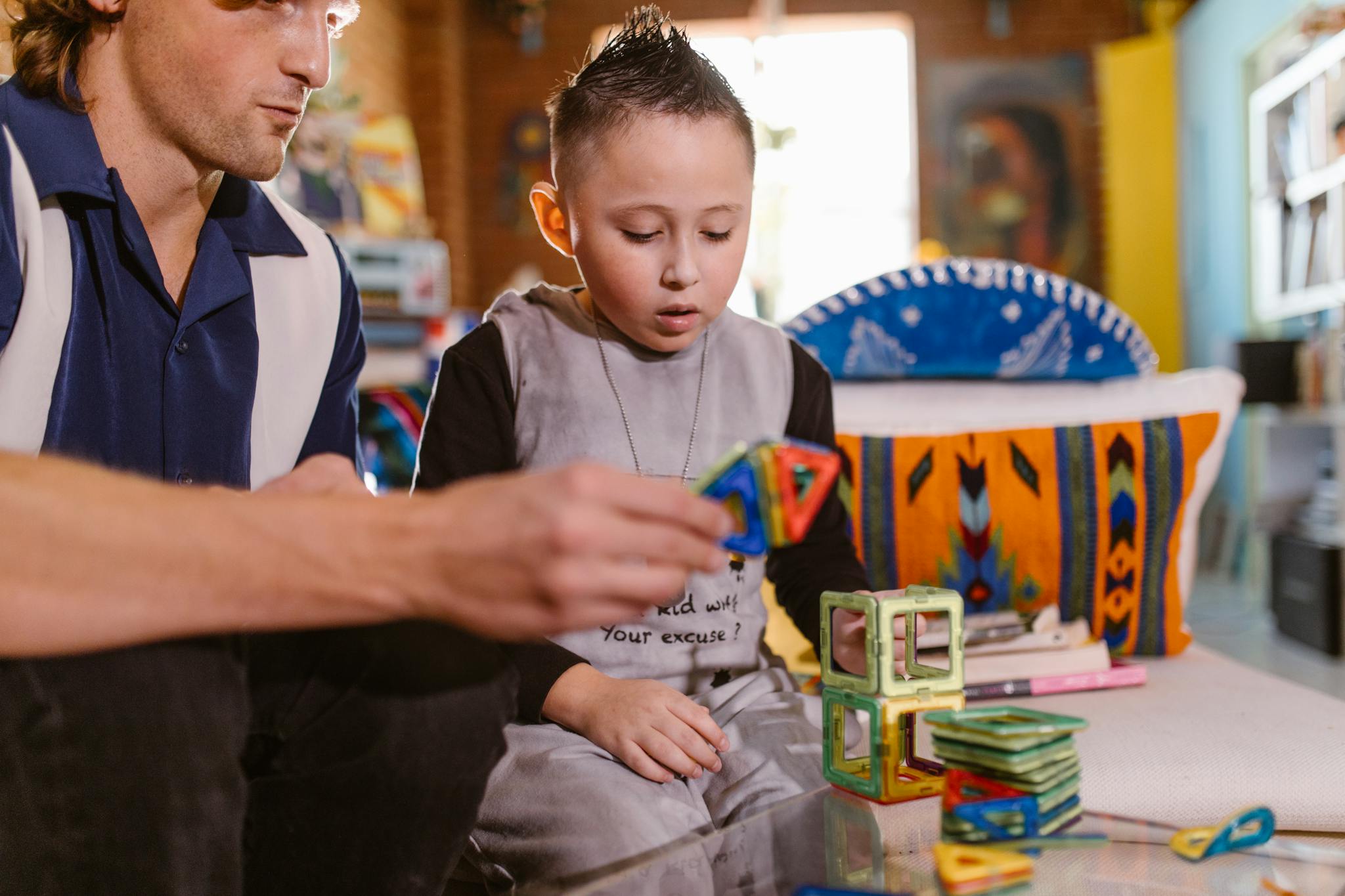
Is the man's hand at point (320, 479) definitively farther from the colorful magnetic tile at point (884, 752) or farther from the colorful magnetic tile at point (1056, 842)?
the colorful magnetic tile at point (1056, 842)

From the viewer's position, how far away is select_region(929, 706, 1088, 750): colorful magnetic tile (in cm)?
72

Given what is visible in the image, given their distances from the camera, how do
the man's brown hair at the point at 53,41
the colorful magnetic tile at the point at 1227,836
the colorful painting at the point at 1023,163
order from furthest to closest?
the colorful painting at the point at 1023,163 < the man's brown hair at the point at 53,41 < the colorful magnetic tile at the point at 1227,836

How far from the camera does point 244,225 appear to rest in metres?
1.14

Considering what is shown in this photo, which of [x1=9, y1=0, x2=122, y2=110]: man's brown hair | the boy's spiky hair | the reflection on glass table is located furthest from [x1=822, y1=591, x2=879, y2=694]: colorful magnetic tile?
[x1=9, y1=0, x2=122, y2=110]: man's brown hair

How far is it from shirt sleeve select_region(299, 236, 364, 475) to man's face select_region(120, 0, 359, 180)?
0.21 meters

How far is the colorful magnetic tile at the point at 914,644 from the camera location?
841 millimetres

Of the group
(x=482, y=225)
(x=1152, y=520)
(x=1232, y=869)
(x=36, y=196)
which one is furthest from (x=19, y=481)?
(x=482, y=225)

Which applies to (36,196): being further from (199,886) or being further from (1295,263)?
(1295,263)

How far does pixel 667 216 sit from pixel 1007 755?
1.94 ft

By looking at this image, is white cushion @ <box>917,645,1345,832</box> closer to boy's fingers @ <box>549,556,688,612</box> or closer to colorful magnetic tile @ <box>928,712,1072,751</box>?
colorful magnetic tile @ <box>928,712,1072,751</box>

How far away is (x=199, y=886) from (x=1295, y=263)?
4380 mm

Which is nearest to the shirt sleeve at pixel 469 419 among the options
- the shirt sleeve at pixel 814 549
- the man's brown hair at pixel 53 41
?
the shirt sleeve at pixel 814 549

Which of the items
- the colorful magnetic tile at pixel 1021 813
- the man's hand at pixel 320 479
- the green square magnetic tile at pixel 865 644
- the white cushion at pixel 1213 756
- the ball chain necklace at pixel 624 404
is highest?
the ball chain necklace at pixel 624 404

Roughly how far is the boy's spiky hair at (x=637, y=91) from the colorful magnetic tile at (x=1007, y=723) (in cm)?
62
